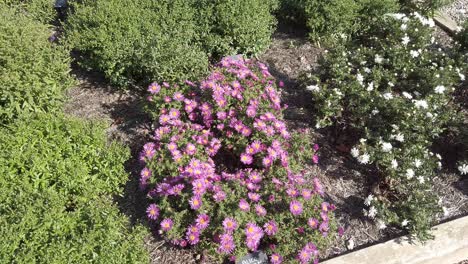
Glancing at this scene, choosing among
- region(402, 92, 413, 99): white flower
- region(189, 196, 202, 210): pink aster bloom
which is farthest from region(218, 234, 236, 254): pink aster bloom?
region(402, 92, 413, 99): white flower

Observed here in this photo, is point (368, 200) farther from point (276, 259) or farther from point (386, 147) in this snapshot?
point (276, 259)

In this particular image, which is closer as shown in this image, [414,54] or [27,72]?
[27,72]

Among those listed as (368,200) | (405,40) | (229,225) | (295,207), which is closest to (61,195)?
(229,225)

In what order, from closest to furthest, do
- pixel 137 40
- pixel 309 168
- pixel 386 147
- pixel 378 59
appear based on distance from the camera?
pixel 386 147 → pixel 309 168 → pixel 137 40 → pixel 378 59

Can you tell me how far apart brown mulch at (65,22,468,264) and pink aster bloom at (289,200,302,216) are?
0.57m

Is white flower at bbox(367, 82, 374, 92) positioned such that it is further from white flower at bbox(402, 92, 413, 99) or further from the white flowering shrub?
white flower at bbox(402, 92, 413, 99)

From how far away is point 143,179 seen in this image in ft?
11.0

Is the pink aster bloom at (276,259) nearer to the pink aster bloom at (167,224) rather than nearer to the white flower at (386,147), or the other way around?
the pink aster bloom at (167,224)

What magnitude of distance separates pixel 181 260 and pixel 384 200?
185 centimetres

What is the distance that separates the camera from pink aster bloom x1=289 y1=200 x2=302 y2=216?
10.2 ft

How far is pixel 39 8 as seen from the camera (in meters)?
5.25

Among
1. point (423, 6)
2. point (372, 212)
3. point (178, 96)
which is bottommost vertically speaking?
point (372, 212)

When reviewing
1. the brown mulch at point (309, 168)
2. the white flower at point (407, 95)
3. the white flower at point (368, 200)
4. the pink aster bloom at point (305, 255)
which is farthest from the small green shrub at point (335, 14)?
the pink aster bloom at point (305, 255)

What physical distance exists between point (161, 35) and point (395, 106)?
7.98 feet
